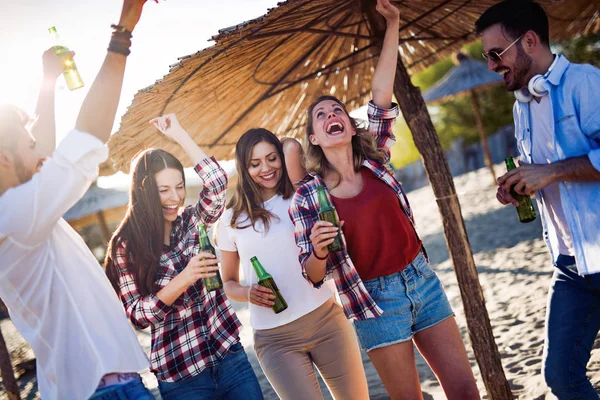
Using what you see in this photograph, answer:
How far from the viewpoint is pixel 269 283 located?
304cm

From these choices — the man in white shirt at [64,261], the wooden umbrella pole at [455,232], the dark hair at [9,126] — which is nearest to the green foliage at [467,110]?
the wooden umbrella pole at [455,232]

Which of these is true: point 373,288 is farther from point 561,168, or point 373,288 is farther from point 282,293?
point 561,168

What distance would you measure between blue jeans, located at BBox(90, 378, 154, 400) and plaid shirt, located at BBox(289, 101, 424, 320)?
1048mm

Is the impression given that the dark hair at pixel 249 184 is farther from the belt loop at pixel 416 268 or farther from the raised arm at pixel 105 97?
the raised arm at pixel 105 97

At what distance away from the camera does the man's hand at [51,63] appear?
2.15 meters

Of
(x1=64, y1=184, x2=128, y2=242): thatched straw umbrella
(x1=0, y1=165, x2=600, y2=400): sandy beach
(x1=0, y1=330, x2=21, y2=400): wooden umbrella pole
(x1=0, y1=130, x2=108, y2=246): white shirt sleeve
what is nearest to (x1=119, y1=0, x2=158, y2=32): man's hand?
(x1=0, y1=130, x2=108, y2=246): white shirt sleeve

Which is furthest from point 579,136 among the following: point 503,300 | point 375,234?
point 503,300

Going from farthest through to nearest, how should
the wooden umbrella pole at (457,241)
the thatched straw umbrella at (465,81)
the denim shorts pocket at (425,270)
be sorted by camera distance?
the thatched straw umbrella at (465,81), the wooden umbrella pole at (457,241), the denim shorts pocket at (425,270)

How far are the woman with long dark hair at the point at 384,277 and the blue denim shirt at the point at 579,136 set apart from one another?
0.77m

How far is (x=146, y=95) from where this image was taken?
3275 mm

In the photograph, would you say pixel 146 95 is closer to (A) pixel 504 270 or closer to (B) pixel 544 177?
(B) pixel 544 177

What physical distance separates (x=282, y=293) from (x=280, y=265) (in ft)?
0.54

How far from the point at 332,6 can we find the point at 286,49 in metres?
0.63

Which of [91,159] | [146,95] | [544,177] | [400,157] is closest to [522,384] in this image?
[544,177]
